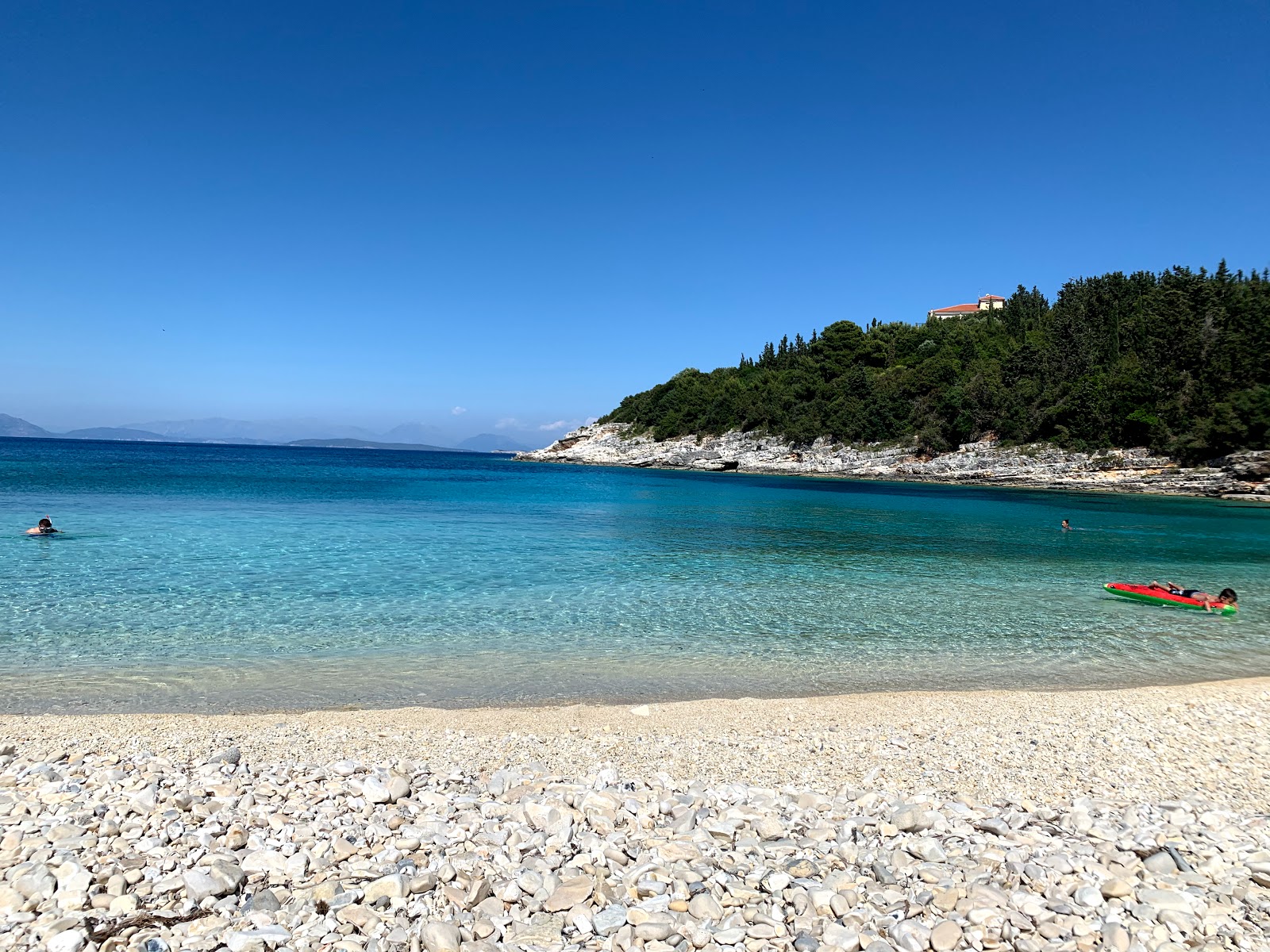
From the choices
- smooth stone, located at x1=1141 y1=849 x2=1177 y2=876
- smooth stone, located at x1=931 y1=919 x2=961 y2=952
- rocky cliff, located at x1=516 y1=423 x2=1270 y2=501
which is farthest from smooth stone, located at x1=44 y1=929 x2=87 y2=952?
rocky cliff, located at x1=516 y1=423 x2=1270 y2=501

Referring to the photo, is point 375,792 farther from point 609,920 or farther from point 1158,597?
point 1158,597

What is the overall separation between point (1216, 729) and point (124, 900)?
35.2 feet

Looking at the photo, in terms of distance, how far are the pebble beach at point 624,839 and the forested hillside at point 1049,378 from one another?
237 ft

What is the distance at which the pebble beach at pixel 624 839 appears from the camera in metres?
4.14

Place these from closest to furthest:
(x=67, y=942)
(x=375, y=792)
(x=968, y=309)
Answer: (x=67, y=942)
(x=375, y=792)
(x=968, y=309)

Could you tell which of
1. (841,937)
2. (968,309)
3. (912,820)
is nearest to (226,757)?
(841,937)

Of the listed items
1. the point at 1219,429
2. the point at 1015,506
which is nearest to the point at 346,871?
the point at 1015,506

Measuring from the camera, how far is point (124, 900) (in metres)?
4.18

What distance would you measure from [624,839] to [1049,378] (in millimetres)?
94847

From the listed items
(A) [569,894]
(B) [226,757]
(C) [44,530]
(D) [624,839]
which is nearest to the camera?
(A) [569,894]

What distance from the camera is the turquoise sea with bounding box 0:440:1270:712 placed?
10281 mm

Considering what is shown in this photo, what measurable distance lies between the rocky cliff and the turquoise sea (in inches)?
1396

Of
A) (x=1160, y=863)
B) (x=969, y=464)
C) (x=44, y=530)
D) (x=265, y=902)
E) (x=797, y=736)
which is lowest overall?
(x=797, y=736)

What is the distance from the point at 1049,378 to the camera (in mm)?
84250
